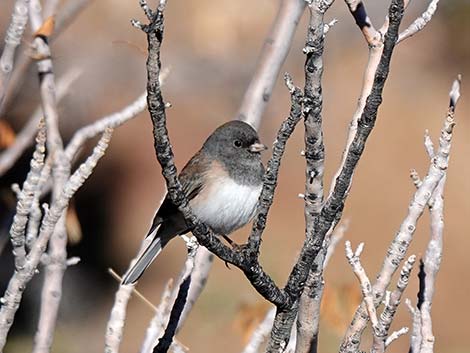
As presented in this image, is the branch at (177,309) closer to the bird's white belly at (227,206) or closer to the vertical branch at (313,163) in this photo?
the vertical branch at (313,163)

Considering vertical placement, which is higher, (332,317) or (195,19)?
(195,19)

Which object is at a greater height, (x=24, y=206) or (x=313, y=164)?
(x=313, y=164)

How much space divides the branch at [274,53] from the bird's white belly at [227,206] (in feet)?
2.73

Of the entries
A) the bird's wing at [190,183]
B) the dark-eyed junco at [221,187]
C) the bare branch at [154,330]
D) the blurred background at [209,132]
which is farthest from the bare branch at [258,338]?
the blurred background at [209,132]

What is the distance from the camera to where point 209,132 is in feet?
33.2

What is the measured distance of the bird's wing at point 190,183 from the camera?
12.4ft

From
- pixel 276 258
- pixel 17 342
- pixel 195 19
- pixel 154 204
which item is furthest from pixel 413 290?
pixel 195 19

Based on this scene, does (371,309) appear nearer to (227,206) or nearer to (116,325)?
(116,325)

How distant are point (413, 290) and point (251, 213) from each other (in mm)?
5058

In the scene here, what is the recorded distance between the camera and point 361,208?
31.5 ft

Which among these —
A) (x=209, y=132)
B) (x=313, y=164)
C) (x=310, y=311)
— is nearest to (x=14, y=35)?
(x=313, y=164)

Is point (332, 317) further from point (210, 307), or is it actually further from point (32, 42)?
point (210, 307)

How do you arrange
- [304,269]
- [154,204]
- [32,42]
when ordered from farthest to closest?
[154,204] < [32,42] < [304,269]

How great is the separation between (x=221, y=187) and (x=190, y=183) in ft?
0.55
